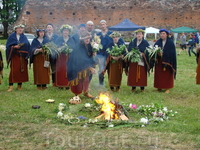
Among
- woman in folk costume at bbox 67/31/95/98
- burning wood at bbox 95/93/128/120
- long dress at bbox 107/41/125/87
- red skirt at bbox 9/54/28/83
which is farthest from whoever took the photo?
long dress at bbox 107/41/125/87

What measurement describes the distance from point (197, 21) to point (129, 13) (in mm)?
7729

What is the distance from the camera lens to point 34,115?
243 inches

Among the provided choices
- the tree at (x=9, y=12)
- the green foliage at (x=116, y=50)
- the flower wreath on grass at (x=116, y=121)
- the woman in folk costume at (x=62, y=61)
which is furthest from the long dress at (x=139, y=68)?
the tree at (x=9, y=12)

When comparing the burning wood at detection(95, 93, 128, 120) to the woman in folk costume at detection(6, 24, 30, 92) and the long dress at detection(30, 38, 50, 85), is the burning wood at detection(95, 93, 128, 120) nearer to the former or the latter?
the long dress at detection(30, 38, 50, 85)

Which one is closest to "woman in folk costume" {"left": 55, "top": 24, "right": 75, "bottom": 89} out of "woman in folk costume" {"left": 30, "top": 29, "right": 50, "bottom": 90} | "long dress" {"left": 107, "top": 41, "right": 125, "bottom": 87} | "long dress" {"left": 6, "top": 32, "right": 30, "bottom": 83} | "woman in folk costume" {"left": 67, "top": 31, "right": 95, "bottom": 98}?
"woman in folk costume" {"left": 30, "top": 29, "right": 50, "bottom": 90}

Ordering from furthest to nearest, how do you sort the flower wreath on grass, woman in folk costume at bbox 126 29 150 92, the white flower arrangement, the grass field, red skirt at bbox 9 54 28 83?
red skirt at bbox 9 54 28 83, woman in folk costume at bbox 126 29 150 92, the white flower arrangement, the flower wreath on grass, the grass field

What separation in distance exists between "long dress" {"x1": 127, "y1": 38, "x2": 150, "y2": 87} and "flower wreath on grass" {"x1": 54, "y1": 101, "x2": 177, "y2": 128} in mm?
2187

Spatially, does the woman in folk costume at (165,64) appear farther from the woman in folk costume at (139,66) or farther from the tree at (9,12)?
the tree at (9,12)

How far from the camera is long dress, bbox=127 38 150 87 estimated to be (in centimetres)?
889

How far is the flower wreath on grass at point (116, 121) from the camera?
548 centimetres

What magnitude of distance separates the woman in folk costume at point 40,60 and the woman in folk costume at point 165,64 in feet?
10.9

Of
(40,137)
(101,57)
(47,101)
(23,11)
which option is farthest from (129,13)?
(40,137)

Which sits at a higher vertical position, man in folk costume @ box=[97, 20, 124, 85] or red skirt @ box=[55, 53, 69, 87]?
man in folk costume @ box=[97, 20, 124, 85]

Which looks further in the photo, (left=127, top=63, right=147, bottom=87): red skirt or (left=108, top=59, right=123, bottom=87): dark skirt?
(left=108, top=59, right=123, bottom=87): dark skirt
